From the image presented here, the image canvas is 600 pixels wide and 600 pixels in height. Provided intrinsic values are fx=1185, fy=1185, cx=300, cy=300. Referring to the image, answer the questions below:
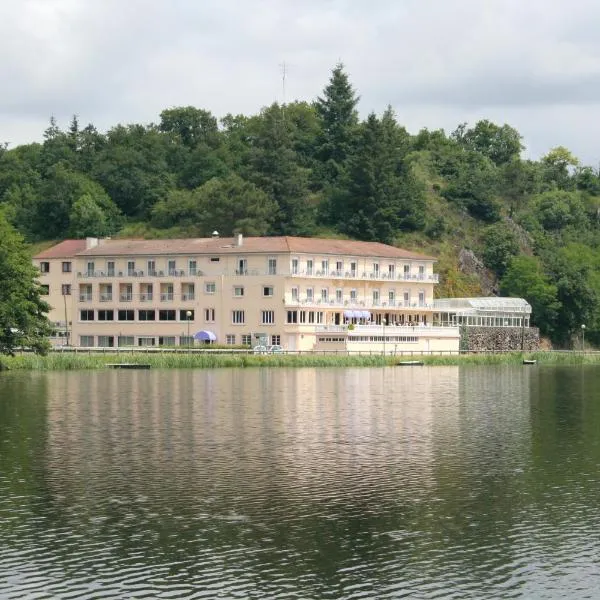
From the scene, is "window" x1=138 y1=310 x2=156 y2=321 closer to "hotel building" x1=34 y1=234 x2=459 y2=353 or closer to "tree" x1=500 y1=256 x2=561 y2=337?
"hotel building" x1=34 y1=234 x2=459 y2=353

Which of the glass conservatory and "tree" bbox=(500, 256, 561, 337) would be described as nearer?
the glass conservatory

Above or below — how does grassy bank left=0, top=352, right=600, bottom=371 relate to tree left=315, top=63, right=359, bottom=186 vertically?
below

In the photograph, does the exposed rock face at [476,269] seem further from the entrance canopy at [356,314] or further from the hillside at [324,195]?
the entrance canopy at [356,314]

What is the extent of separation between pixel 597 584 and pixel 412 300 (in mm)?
113274

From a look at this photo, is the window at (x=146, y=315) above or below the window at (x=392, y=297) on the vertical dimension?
below

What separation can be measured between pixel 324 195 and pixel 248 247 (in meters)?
38.9

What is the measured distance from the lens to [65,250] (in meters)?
142

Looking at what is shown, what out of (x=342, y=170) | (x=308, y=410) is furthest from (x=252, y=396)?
(x=342, y=170)

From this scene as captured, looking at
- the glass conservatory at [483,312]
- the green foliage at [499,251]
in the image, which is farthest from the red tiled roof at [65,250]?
the green foliage at [499,251]

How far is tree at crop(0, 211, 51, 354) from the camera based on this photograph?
9056 cm

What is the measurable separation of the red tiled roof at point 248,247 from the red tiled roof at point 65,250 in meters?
2.56

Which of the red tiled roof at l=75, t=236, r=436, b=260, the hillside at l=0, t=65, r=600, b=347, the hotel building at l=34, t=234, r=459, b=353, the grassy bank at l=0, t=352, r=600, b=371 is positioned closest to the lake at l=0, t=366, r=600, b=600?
the grassy bank at l=0, t=352, r=600, b=371

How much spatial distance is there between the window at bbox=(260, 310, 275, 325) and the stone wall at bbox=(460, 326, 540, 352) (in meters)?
23.1

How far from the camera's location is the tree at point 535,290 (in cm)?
14538
